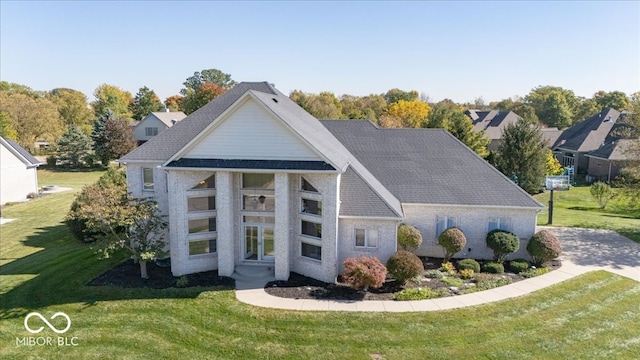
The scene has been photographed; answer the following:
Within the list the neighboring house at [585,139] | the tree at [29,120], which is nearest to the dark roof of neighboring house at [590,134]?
the neighboring house at [585,139]

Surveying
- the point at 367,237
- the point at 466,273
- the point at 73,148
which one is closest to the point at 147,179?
the point at 367,237

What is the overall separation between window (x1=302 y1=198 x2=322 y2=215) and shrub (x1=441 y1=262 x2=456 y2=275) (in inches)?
284

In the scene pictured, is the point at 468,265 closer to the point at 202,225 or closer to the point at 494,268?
the point at 494,268

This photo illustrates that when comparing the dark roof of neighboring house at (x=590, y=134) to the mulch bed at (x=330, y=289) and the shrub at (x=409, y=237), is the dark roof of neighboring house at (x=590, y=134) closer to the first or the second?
the shrub at (x=409, y=237)

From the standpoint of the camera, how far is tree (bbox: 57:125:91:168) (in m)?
64.9

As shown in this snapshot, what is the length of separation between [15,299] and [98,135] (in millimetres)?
53667

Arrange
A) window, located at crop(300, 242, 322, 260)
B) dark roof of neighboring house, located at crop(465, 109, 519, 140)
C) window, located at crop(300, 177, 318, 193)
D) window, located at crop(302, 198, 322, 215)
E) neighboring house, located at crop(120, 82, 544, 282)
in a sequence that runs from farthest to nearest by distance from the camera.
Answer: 1. dark roof of neighboring house, located at crop(465, 109, 519, 140)
2. window, located at crop(300, 242, 322, 260)
3. window, located at crop(300, 177, 318, 193)
4. window, located at crop(302, 198, 322, 215)
5. neighboring house, located at crop(120, 82, 544, 282)

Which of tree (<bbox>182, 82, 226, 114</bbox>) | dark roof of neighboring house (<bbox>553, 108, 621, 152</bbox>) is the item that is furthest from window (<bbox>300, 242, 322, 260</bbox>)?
tree (<bbox>182, 82, 226, 114</bbox>)

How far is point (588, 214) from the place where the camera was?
34719 mm

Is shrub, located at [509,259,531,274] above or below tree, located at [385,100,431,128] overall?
below

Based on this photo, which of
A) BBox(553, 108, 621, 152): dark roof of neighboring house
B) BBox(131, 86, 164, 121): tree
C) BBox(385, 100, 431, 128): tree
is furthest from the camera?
BBox(131, 86, 164, 121): tree

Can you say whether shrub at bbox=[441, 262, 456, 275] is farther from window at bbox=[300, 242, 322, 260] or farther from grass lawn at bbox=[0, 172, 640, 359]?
window at bbox=[300, 242, 322, 260]

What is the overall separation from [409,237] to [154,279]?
12.9m

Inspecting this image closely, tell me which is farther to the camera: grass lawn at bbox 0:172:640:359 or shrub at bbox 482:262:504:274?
shrub at bbox 482:262:504:274
